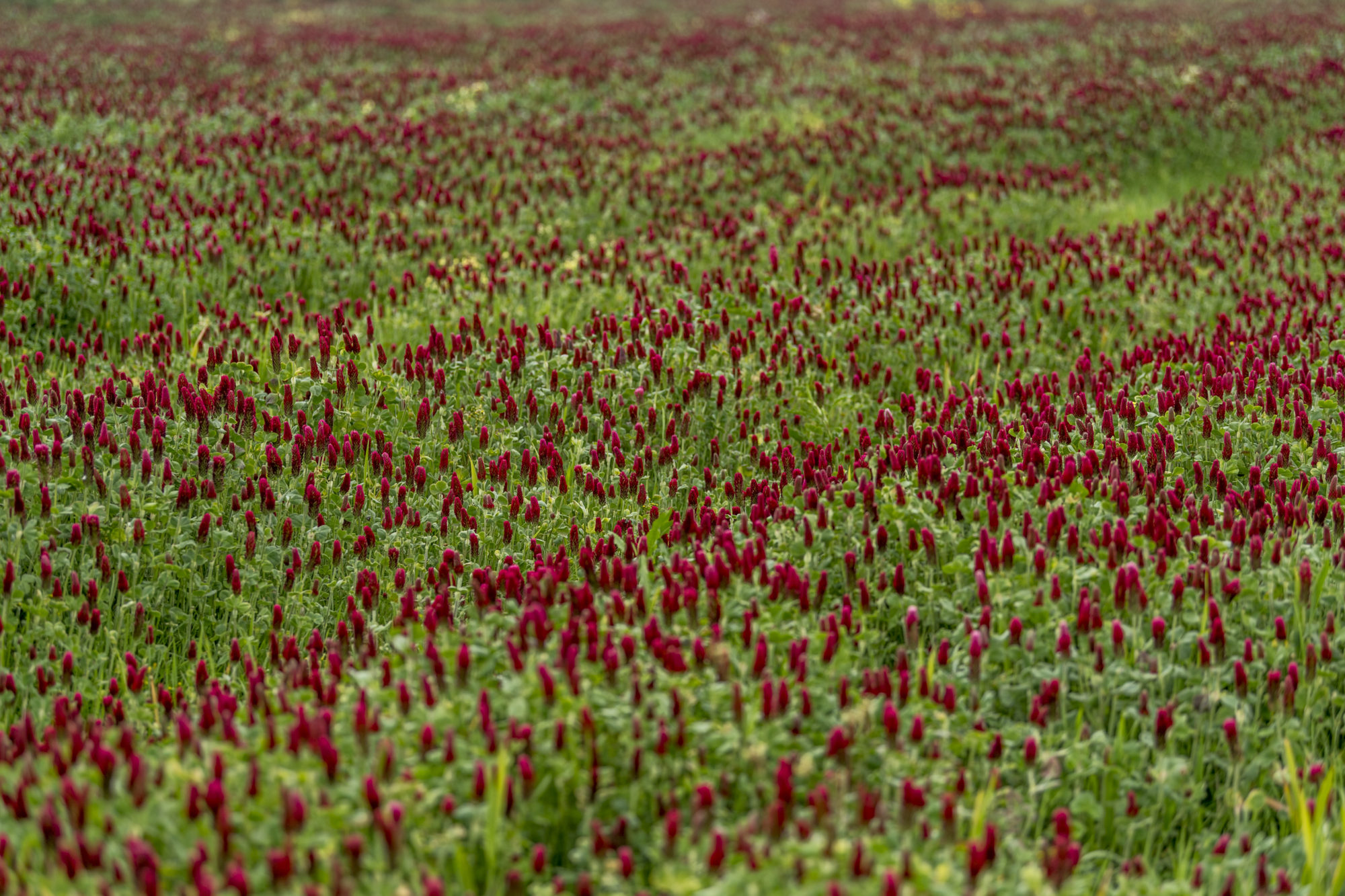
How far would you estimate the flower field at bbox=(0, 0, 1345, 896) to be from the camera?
336cm

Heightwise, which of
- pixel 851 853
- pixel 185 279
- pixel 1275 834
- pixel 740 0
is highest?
pixel 740 0

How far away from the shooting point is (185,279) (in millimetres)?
9102

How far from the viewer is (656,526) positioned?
5793 millimetres

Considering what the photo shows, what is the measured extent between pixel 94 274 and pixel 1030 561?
7387 millimetres

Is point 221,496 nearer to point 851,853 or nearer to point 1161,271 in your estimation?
point 851,853

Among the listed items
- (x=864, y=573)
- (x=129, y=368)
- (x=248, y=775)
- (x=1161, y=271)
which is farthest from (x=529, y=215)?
(x=248, y=775)

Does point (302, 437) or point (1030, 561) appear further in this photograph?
point (302, 437)

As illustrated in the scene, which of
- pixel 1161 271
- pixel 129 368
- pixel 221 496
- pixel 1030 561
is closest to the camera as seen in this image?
pixel 1030 561

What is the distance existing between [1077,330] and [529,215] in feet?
16.8

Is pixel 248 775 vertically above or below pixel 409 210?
below

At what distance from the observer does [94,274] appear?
9000mm

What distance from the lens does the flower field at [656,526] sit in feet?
11.0

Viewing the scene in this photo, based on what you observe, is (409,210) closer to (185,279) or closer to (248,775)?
(185,279)

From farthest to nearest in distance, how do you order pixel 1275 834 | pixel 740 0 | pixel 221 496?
1. pixel 740 0
2. pixel 221 496
3. pixel 1275 834
